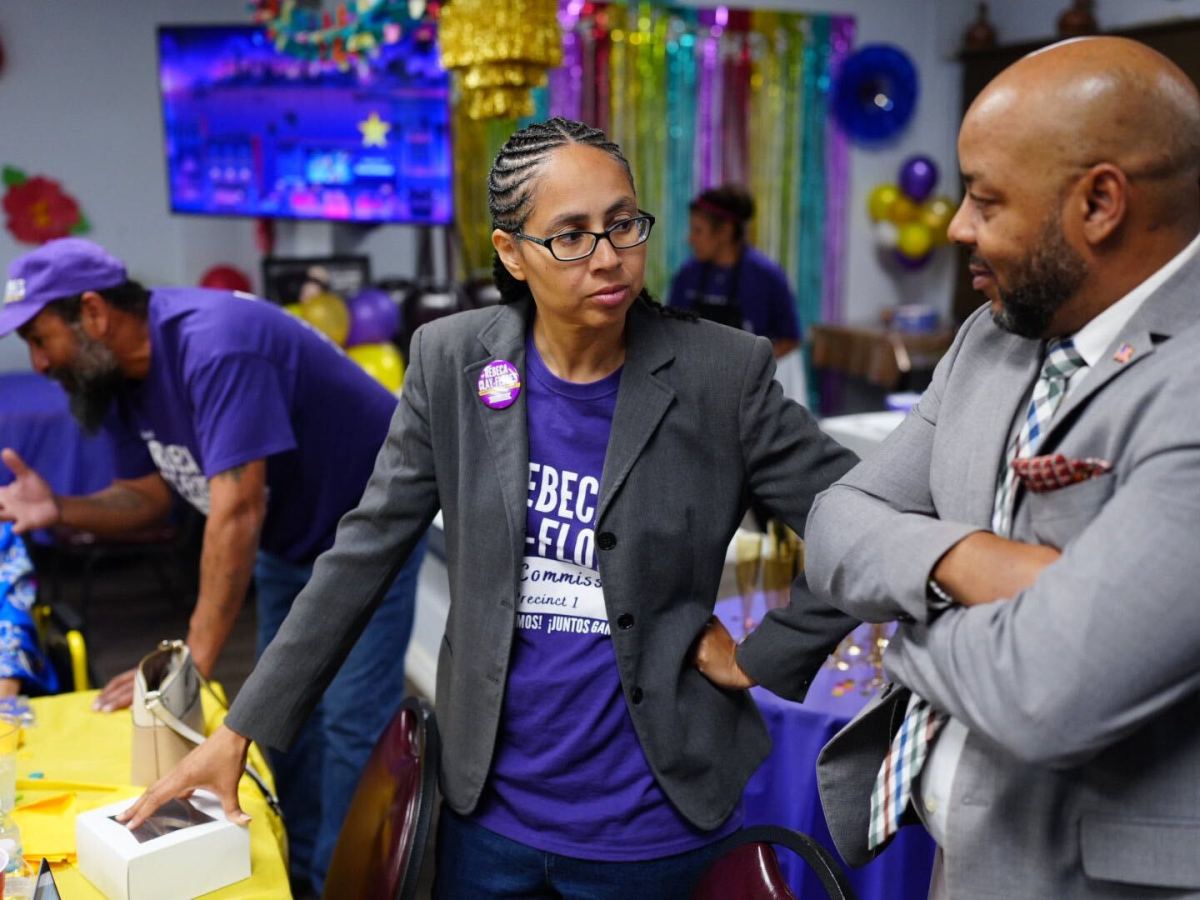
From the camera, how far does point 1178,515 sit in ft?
2.85

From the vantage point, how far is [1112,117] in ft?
3.05

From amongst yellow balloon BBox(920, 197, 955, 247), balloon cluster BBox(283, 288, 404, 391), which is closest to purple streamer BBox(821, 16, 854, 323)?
yellow balloon BBox(920, 197, 955, 247)

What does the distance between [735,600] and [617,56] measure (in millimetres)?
5188

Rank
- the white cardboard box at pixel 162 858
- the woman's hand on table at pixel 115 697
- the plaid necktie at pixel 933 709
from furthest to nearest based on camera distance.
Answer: the woman's hand on table at pixel 115 697 → the white cardboard box at pixel 162 858 → the plaid necktie at pixel 933 709

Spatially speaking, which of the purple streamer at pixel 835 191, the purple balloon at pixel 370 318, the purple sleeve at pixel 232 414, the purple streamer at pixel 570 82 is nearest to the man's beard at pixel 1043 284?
the purple sleeve at pixel 232 414

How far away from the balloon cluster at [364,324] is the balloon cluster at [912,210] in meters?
3.83

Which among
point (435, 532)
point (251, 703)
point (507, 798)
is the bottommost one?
point (435, 532)

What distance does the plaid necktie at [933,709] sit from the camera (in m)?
1.04

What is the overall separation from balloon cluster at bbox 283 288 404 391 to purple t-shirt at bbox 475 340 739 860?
3602 millimetres

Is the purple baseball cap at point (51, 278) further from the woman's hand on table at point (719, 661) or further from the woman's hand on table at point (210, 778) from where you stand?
the woman's hand on table at point (719, 661)

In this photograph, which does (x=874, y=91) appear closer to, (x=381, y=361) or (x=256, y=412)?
(x=381, y=361)

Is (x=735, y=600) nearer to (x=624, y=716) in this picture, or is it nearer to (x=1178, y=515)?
(x=624, y=716)

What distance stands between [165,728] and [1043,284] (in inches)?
50.7

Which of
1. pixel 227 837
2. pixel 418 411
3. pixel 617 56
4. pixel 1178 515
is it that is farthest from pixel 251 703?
pixel 617 56
